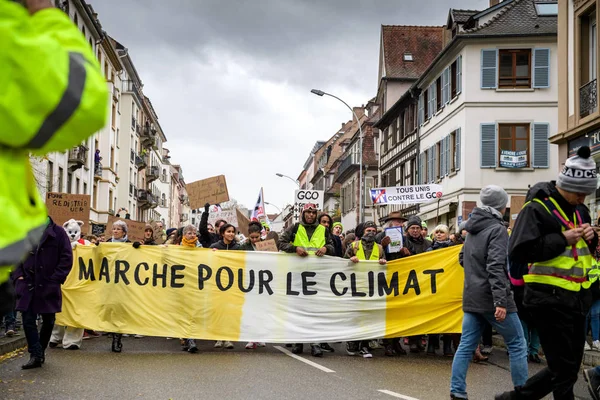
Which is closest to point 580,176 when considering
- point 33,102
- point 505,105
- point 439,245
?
point 33,102

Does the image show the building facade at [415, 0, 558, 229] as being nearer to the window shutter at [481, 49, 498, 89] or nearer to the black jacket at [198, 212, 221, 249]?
the window shutter at [481, 49, 498, 89]

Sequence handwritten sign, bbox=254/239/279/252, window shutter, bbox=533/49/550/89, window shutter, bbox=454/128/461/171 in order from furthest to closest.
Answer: window shutter, bbox=454/128/461/171
window shutter, bbox=533/49/550/89
handwritten sign, bbox=254/239/279/252

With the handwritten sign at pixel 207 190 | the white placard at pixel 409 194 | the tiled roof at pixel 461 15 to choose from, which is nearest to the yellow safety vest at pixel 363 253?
the handwritten sign at pixel 207 190

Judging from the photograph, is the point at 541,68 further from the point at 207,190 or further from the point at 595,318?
the point at 595,318

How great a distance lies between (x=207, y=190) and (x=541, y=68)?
1876 centimetres

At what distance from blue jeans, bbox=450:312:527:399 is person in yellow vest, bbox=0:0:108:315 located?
5270 mm

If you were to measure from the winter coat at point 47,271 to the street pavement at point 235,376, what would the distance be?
82cm

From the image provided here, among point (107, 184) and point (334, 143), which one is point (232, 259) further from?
point (334, 143)

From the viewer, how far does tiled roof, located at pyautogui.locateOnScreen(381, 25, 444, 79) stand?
5116 centimetres

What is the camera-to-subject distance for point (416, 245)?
12406mm

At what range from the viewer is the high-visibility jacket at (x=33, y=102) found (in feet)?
5.66

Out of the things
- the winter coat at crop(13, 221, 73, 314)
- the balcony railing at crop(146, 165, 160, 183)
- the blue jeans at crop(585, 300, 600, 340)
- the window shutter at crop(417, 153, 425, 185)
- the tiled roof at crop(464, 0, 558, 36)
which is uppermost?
the tiled roof at crop(464, 0, 558, 36)

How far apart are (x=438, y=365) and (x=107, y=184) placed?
4827cm

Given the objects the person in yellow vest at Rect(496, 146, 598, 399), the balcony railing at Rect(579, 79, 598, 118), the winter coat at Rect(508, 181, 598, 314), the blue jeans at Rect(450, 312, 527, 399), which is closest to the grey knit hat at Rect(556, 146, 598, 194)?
the person in yellow vest at Rect(496, 146, 598, 399)
